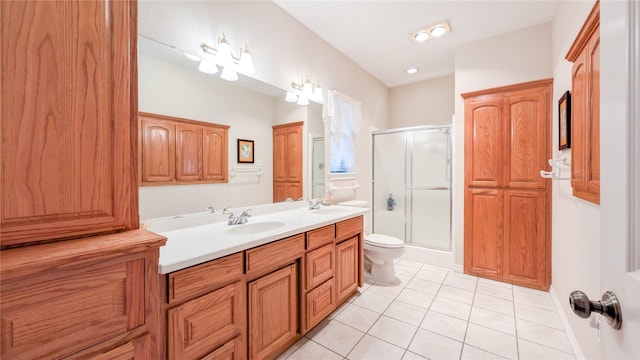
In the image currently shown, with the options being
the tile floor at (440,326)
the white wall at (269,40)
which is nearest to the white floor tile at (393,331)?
the tile floor at (440,326)

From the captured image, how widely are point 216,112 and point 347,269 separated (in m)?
1.65

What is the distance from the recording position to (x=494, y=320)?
6.59 ft

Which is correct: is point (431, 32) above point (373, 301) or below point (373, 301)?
above

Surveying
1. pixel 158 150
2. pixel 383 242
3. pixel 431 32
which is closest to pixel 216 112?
pixel 158 150

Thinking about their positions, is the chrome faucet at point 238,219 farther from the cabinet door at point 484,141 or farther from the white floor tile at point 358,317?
the cabinet door at point 484,141

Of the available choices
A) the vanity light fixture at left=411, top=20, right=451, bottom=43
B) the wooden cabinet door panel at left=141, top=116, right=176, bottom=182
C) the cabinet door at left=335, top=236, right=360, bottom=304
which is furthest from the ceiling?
the cabinet door at left=335, top=236, right=360, bottom=304

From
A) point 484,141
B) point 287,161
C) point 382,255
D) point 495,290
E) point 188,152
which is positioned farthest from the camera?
point 484,141

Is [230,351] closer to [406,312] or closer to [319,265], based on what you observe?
[319,265]

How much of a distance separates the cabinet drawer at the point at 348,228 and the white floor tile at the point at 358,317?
0.63 meters

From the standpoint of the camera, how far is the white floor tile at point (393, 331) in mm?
1767

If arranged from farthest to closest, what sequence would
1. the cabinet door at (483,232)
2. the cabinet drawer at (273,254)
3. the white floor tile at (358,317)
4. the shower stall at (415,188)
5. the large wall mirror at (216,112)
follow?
the shower stall at (415,188) < the cabinet door at (483,232) < the white floor tile at (358,317) < the large wall mirror at (216,112) < the cabinet drawer at (273,254)

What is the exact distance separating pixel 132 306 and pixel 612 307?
1256 millimetres

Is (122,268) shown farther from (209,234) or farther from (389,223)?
(389,223)

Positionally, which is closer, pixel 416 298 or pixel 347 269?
pixel 347 269
